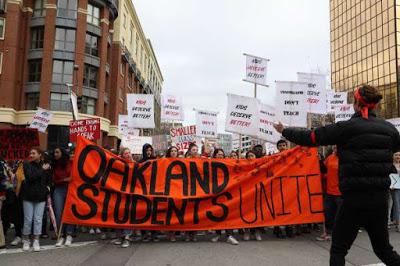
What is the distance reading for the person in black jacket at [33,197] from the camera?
7.88 meters

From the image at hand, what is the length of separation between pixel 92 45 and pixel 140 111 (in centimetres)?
2819

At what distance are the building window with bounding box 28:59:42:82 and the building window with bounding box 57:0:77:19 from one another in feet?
15.5

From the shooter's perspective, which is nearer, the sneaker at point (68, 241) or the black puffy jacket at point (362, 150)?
the black puffy jacket at point (362, 150)

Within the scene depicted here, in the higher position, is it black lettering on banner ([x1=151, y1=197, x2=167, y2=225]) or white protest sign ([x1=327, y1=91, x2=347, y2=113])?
white protest sign ([x1=327, y1=91, x2=347, y2=113])

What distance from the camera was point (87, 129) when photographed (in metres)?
14.1

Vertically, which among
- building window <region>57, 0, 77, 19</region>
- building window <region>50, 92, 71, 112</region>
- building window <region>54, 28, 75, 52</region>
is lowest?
building window <region>50, 92, 71, 112</region>

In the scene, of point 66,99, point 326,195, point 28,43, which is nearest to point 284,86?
point 326,195

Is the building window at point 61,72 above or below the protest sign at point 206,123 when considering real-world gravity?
above

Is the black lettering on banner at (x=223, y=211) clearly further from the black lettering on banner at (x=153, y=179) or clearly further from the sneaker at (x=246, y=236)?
the black lettering on banner at (x=153, y=179)

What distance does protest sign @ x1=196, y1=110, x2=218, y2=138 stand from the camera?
1792 cm

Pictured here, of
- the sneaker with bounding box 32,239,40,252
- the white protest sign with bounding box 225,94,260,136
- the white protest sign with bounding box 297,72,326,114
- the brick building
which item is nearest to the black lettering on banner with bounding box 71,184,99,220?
the sneaker with bounding box 32,239,40,252

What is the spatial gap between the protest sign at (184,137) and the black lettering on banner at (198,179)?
9.85 m

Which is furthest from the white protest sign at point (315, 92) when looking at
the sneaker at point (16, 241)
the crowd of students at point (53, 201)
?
the sneaker at point (16, 241)

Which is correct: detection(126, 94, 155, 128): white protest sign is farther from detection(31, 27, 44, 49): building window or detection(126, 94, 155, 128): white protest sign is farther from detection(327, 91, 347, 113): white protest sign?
detection(31, 27, 44, 49): building window
